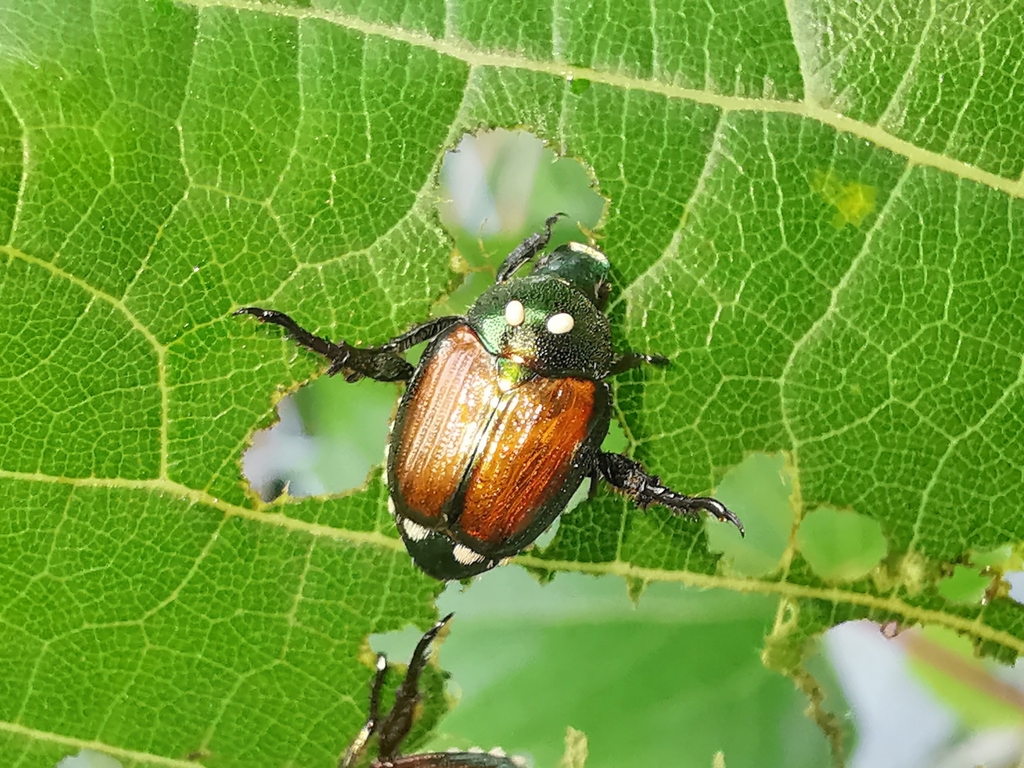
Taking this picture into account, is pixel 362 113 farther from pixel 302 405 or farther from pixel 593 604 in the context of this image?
pixel 593 604

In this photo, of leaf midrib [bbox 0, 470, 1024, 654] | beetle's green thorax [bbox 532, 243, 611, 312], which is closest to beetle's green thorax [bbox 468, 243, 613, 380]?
beetle's green thorax [bbox 532, 243, 611, 312]

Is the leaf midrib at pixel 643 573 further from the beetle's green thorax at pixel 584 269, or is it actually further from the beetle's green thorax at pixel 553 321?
the beetle's green thorax at pixel 584 269

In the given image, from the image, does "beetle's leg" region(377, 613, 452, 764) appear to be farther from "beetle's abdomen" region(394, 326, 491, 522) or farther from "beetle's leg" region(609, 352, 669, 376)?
"beetle's leg" region(609, 352, 669, 376)

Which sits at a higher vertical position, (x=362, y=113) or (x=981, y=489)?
(x=362, y=113)

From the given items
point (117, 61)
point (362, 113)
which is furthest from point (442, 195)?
point (117, 61)

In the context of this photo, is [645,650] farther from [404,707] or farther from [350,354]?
[350,354]

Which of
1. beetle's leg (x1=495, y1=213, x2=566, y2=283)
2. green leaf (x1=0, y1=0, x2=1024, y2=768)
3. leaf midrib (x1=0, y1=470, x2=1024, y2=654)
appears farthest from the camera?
beetle's leg (x1=495, y1=213, x2=566, y2=283)
